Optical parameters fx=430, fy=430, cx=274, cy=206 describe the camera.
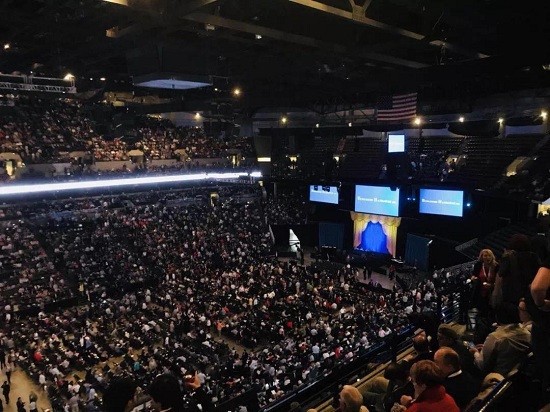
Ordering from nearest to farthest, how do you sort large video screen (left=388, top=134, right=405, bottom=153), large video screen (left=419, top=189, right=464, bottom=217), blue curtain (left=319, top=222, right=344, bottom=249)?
large video screen (left=419, top=189, right=464, bottom=217) < large video screen (left=388, top=134, right=405, bottom=153) < blue curtain (left=319, top=222, right=344, bottom=249)

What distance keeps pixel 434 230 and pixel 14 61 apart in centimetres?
2185

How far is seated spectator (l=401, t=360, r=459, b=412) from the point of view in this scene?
9.43 feet

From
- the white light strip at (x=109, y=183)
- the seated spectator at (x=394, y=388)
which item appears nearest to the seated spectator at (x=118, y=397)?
the seated spectator at (x=394, y=388)

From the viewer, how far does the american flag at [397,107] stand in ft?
53.2

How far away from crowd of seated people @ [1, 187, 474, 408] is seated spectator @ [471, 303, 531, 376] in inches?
179

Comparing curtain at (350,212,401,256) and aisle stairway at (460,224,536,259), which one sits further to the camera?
curtain at (350,212,401,256)

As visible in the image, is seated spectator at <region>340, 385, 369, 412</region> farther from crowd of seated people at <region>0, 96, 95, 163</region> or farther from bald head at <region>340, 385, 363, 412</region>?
crowd of seated people at <region>0, 96, 95, 163</region>

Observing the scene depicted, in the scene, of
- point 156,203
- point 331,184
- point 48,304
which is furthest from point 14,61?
point 331,184

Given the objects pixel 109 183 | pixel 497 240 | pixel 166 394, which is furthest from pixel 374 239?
pixel 166 394

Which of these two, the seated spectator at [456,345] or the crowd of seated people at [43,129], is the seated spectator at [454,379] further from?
the crowd of seated people at [43,129]

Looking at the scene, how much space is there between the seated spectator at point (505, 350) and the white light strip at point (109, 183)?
24959 mm

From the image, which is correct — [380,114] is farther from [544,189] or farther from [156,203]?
[156,203]

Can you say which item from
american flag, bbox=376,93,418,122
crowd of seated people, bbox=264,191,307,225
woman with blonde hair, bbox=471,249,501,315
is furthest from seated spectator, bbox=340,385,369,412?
crowd of seated people, bbox=264,191,307,225

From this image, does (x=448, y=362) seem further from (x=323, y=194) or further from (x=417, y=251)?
(x=323, y=194)
